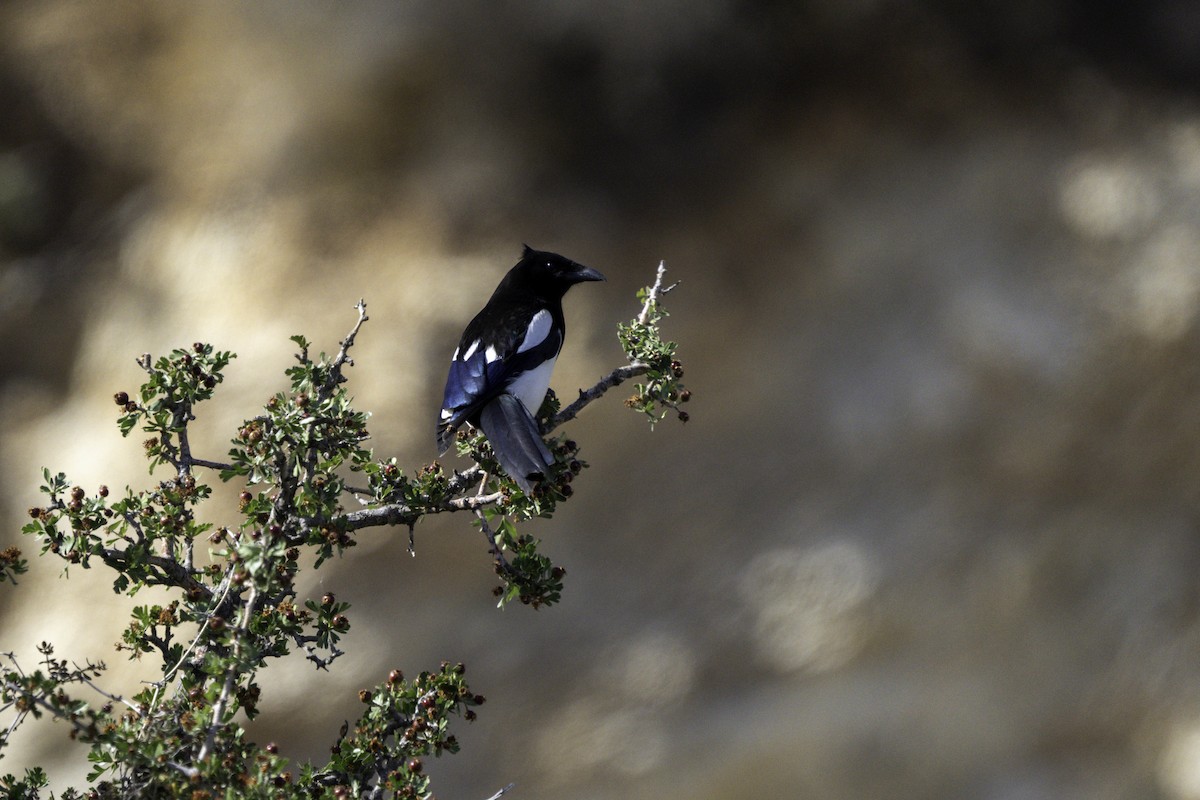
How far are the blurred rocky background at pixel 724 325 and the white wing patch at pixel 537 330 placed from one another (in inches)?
68.3

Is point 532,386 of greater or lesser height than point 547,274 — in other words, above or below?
below

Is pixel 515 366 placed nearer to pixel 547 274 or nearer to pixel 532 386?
pixel 532 386

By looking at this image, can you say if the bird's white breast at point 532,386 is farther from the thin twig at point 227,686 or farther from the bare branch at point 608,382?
the thin twig at point 227,686

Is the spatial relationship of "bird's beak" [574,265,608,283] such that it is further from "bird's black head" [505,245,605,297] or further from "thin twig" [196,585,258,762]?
"thin twig" [196,585,258,762]

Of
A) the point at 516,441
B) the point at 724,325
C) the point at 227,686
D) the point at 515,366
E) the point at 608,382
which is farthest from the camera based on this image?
the point at 724,325

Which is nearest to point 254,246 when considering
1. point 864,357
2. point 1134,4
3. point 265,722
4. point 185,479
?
point 265,722

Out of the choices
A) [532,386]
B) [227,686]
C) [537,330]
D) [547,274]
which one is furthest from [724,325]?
[227,686]

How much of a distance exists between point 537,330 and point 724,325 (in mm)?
2056

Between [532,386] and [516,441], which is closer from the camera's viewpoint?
[516,441]

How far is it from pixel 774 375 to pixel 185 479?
3.00 metres

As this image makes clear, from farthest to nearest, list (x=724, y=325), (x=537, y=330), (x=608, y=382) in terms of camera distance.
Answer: (x=724, y=325)
(x=537, y=330)
(x=608, y=382)

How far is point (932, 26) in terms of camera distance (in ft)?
14.4

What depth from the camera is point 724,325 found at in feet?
14.7

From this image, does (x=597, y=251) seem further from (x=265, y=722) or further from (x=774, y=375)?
(x=265, y=722)
